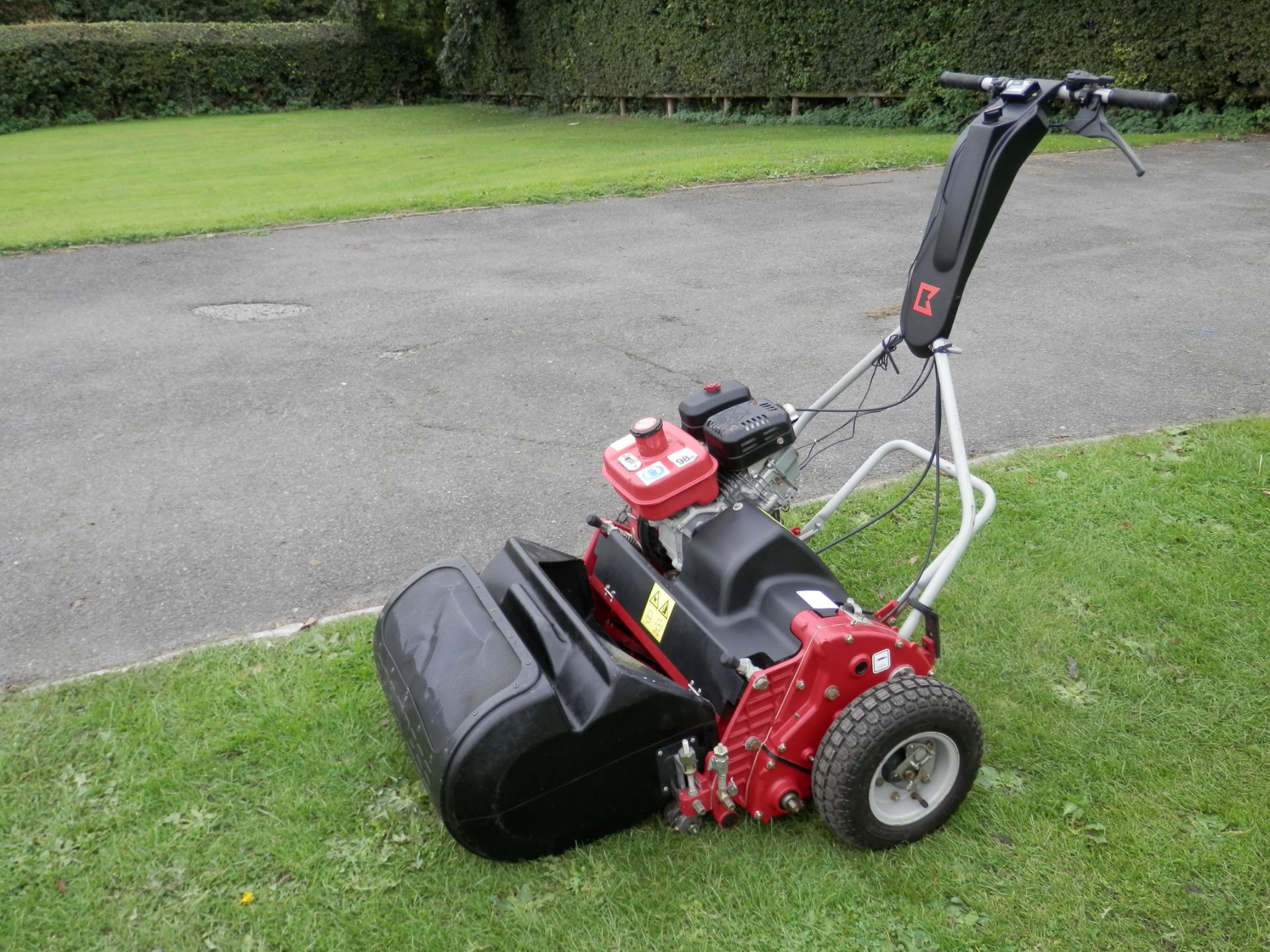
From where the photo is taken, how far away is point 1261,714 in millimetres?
3086

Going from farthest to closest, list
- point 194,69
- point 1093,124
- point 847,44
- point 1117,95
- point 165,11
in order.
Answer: point 165,11, point 194,69, point 847,44, point 1093,124, point 1117,95

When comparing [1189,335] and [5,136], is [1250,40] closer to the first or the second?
[1189,335]

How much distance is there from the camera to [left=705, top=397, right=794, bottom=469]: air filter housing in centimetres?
289

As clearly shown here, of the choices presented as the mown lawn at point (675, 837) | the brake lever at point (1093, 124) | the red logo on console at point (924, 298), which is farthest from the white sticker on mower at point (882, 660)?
the brake lever at point (1093, 124)

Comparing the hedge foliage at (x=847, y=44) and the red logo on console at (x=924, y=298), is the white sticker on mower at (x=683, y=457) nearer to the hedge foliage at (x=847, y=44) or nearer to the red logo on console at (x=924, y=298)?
the red logo on console at (x=924, y=298)

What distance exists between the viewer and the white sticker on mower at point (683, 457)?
9.25 ft

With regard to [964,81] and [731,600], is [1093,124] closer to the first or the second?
[964,81]

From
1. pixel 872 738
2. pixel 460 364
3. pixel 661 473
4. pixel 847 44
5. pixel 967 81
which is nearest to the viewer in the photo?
pixel 872 738

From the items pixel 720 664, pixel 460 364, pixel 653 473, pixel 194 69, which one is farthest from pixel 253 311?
pixel 194 69

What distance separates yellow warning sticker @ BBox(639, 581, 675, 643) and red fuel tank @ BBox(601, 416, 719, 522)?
0.73 ft

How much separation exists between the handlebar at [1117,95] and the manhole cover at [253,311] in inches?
218

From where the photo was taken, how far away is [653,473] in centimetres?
282

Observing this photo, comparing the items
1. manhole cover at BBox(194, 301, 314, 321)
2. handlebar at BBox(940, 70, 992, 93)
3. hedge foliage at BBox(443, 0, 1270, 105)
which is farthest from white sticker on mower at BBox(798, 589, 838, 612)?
hedge foliage at BBox(443, 0, 1270, 105)

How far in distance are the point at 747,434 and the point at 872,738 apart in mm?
941
